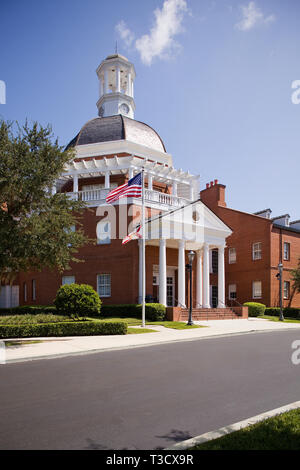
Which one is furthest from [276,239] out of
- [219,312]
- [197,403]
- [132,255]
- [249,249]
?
[197,403]

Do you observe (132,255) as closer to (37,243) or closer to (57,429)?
(37,243)

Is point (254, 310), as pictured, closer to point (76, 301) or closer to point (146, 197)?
point (146, 197)

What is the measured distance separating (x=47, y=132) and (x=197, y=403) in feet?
45.9

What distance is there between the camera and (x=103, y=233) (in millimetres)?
29484

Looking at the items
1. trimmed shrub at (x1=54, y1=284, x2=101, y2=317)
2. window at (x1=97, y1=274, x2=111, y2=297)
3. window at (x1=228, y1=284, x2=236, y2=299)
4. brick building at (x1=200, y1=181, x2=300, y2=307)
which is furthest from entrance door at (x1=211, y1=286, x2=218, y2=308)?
trimmed shrub at (x1=54, y1=284, x2=101, y2=317)

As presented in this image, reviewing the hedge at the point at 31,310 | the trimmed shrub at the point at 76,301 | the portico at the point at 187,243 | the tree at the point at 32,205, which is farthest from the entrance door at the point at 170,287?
the tree at the point at 32,205

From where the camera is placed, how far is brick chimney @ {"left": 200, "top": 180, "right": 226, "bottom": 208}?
42.7 meters

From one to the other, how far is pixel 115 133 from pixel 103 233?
10559 mm

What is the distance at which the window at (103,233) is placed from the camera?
29.4 metres

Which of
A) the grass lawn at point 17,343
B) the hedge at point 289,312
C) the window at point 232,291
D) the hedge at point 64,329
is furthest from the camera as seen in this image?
the window at point 232,291

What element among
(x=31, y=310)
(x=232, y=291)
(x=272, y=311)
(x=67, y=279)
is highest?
(x=67, y=279)

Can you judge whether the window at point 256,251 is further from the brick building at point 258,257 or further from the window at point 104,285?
the window at point 104,285

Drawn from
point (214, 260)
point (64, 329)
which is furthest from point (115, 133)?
point (64, 329)

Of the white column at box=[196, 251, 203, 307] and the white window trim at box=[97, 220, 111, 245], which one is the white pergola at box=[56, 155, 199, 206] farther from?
the white column at box=[196, 251, 203, 307]
